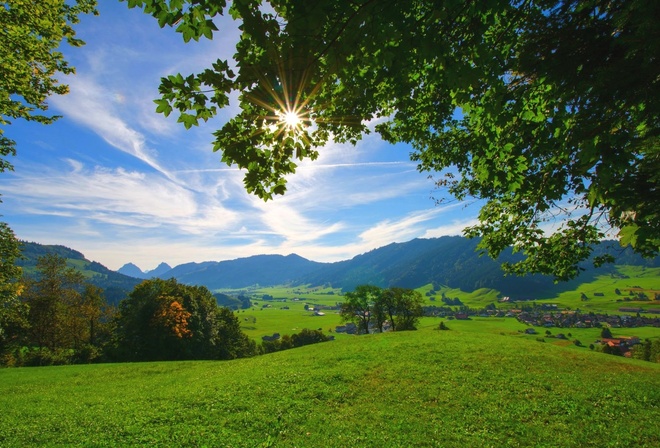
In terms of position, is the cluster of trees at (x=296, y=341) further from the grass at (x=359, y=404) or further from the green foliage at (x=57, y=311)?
the grass at (x=359, y=404)

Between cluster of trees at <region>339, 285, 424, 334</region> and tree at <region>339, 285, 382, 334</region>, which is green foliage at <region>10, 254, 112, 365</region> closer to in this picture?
tree at <region>339, 285, 382, 334</region>

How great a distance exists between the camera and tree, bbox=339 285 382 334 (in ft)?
239

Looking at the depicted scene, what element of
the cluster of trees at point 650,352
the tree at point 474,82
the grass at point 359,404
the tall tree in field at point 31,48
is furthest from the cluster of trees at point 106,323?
the cluster of trees at point 650,352

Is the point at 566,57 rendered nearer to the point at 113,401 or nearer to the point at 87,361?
the point at 113,401

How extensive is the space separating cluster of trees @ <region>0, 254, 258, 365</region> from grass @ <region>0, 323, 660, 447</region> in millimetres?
23989

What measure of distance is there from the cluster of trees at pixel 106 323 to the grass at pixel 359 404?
944 inches

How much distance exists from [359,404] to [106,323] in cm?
6212

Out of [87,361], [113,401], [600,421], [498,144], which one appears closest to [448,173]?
[498,144]

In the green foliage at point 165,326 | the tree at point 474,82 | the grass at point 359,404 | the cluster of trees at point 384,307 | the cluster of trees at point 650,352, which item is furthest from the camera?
the cluster of trees at point 384,307

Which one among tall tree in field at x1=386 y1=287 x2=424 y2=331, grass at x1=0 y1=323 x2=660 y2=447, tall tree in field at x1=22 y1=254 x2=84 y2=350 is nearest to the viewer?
grass at x1=0 y1=323 x2=660 y2=447

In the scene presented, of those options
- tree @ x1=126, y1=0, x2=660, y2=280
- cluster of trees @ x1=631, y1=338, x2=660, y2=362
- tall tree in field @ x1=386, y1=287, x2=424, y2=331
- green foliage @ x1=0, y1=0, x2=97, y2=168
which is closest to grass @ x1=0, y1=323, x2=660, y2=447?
tree @ x1=126, y1=0, x2=660, y2=280

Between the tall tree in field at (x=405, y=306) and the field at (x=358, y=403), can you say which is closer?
the field at (x=358, y=403)

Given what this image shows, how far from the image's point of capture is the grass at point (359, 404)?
36.8 feet

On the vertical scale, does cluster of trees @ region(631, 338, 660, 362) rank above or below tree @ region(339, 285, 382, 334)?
below
